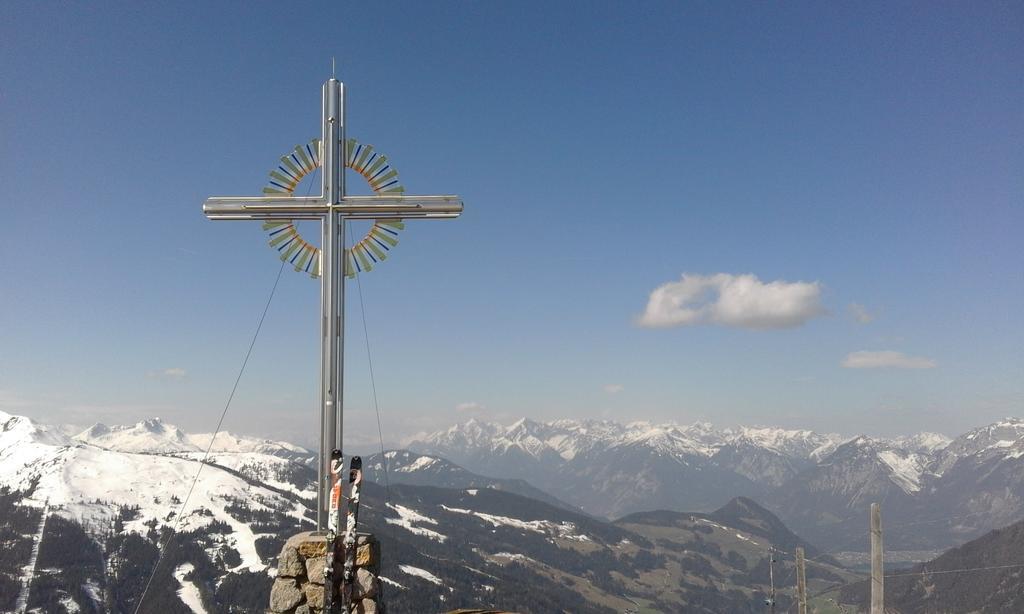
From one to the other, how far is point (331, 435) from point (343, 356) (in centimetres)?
209

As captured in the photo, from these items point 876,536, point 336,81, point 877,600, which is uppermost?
point 336,81

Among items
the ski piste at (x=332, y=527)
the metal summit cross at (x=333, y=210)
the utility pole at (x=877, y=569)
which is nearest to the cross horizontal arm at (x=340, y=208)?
the metal summit cross at (x=333, y=210)

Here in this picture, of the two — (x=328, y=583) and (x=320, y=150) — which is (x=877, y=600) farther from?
(x=320, y=150)

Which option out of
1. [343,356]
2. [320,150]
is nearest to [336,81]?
[320,150]

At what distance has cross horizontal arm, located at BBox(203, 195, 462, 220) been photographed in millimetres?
18641

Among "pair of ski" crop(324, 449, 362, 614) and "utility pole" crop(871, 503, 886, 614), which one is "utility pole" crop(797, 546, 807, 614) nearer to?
"utility pole" crop(871, 503, 886, 614)

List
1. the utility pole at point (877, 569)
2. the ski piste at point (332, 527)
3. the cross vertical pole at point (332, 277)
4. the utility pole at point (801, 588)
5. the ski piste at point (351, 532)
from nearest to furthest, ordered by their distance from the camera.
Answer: the ski piste at point (332, 527)
the ski piste at point (351, 532)
the cross vertical pole at point (332, 277)
the utility pole at point (877, 569)
the utility pole at point (801, 588)

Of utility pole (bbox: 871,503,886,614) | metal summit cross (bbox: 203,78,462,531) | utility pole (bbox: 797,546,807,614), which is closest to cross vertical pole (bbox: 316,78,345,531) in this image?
metal summit cross (bbox: 203,78,462,531)

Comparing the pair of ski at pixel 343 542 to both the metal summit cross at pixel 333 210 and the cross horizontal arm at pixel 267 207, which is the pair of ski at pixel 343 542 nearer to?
the metal summit cross at pixel 333 210

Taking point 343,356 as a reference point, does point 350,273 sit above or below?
above

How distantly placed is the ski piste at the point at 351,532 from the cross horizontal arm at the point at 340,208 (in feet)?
21.6

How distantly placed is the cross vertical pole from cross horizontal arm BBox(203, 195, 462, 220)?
35 centimetres

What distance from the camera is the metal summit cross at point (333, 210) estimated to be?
60.5 feet

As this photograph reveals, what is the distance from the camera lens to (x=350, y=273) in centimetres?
1888
